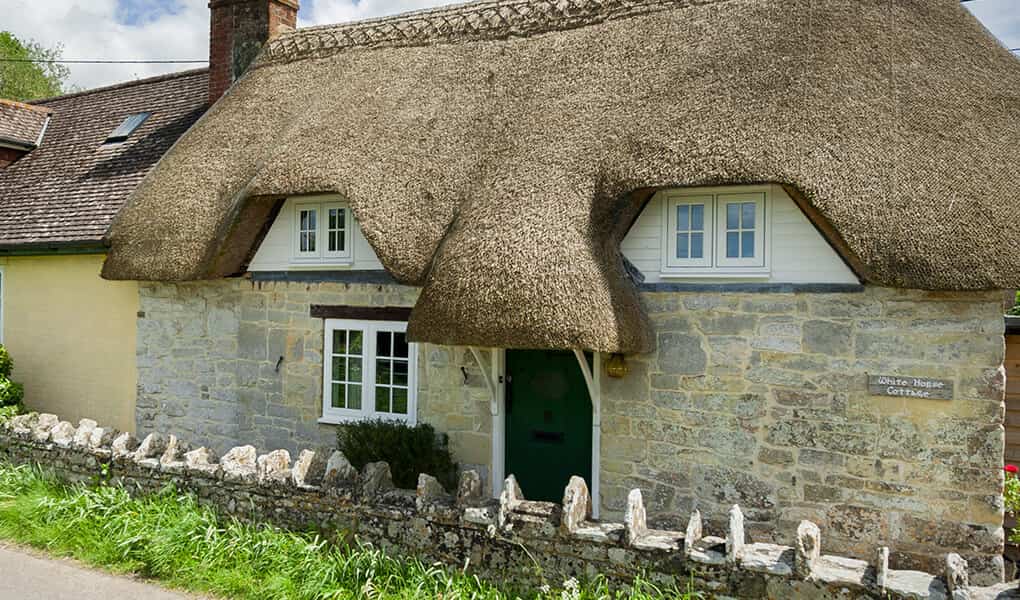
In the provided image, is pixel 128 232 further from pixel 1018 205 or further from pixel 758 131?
pixel 1018 205

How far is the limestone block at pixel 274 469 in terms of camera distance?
22.2ft

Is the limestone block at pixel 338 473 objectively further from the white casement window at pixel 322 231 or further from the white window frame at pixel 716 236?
the white window frame at pixel 716 236

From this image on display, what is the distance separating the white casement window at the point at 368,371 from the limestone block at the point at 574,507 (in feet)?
12.1

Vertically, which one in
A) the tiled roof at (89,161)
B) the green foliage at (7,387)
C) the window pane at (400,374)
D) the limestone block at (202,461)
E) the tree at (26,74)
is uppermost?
the tree at (26,74)

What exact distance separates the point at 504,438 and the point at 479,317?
2170mm

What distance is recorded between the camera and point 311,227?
31.6 feet

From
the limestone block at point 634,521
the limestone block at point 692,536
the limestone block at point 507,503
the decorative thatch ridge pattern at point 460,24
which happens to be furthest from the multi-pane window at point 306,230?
the limestone block at point 692,536

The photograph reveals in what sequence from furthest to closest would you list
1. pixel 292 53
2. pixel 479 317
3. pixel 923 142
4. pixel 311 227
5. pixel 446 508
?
1. pixel 292 53
2. pixel 311 227
3. pixel 479 317
4. pixel 923 142
5. pixel 446 508

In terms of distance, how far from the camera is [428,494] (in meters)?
6.14

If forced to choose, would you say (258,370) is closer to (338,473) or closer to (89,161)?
(338,473)

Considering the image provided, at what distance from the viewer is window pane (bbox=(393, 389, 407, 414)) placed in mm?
9148

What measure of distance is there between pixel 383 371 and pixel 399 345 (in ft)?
1.22

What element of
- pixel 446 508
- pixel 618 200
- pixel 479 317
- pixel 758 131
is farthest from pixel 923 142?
pixel 446 508

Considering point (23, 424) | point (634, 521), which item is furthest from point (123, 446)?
point (634, 521)
